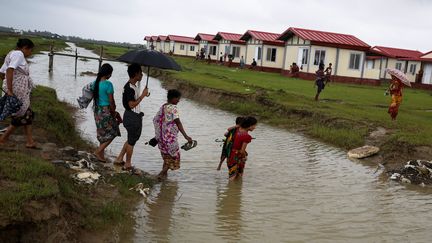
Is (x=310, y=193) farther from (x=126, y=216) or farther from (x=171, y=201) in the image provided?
(x=126, y=216)

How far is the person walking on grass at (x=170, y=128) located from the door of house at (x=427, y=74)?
36803 mm

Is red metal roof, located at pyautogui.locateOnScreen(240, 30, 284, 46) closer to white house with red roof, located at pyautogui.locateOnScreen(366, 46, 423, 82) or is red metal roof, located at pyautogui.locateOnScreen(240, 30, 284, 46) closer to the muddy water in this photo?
white house with red roof, located at pyautogui.locateOnScreen(366, 46, 423, 82)

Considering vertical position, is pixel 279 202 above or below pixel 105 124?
below

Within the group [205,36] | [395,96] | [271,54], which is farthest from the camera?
[205,36]

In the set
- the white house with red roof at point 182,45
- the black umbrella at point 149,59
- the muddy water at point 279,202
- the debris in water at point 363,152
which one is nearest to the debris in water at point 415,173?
the muddy water at point 279,202

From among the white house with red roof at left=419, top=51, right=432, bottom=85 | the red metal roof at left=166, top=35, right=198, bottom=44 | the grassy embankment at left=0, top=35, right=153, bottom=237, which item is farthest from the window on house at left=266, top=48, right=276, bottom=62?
the grassy embankment at left=0, top=35, right=153, bottom=237

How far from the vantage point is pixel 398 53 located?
1826 inches

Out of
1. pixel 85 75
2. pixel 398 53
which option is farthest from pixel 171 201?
pixel 398 53

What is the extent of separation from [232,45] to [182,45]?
22.7 meters

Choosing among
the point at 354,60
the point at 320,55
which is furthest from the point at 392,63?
the point at 320,55

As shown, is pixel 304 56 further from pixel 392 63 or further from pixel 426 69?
pixel 426 69

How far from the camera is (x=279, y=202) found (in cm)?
700

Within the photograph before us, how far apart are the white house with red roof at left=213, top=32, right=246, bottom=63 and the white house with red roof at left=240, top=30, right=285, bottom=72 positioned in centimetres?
330

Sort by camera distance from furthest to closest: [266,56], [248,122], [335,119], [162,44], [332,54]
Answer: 1. [162,44]
2. [266,56]
3. [332,54]
4. [335,119]
5. [248,122]
